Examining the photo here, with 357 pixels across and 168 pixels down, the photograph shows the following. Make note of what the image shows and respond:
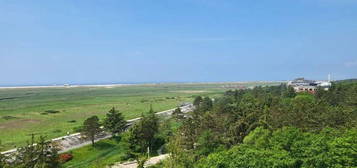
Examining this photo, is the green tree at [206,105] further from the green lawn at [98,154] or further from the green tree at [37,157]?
the green tree at [37,157]

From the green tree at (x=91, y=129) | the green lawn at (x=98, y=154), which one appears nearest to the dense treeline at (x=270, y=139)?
the green lawn at (x=98, y=154)

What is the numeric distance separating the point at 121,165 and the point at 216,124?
1365cm

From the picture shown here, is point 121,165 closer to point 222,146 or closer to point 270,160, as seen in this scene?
point 222,146

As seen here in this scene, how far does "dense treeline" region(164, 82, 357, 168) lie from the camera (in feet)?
75.4

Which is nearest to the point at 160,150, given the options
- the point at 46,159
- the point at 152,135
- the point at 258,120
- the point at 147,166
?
the point at 152,135

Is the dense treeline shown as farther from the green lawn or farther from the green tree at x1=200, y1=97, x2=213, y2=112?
the green tree at x1=200, y1=97, x2=213, y2=112

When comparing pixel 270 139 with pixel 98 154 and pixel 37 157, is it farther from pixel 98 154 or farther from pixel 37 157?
pixel 98 154

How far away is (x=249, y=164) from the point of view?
22.6 meters

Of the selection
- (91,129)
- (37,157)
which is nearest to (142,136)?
(91,129)

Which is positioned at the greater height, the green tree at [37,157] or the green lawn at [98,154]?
the green tree at [37,157]

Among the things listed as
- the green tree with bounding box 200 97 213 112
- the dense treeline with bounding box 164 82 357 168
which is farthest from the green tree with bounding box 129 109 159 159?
the green tree with bounding box 200 97 213 112

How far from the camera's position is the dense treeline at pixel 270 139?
2297 cm

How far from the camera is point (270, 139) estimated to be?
1179 inches

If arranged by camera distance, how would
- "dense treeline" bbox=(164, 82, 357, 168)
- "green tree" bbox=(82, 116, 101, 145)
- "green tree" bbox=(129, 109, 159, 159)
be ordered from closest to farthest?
"dense treeline" bbox=(164, 82, 357, 168)
"green tree" bbox=(129, 109, 159, 159)
"green tree" bbox=(82, 116, 101, 145)
